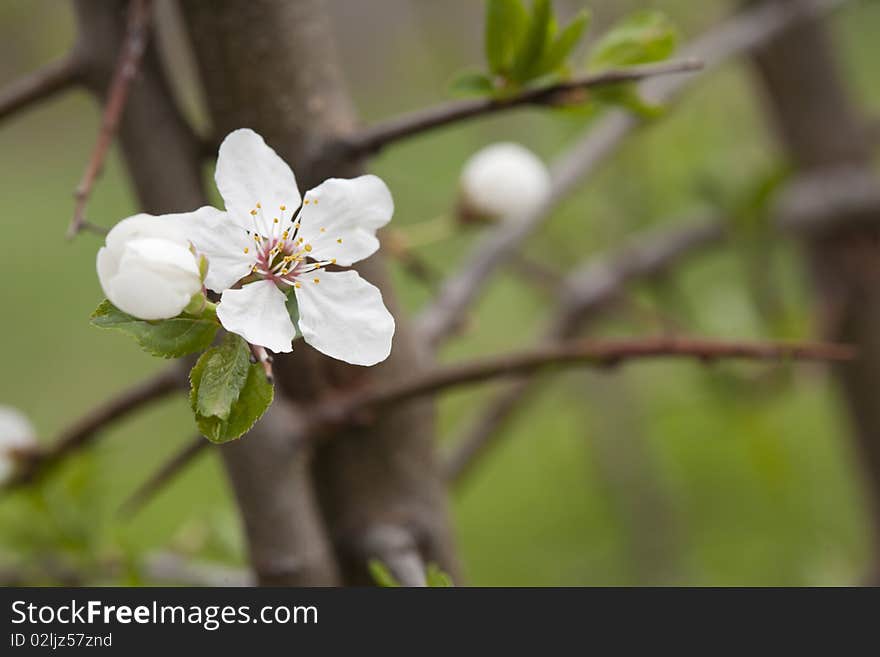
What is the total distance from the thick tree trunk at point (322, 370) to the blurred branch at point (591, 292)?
194 mm

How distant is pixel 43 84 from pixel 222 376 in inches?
8.4

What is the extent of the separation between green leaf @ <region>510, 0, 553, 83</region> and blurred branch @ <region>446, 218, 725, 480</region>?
34 cm

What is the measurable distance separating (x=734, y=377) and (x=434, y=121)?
53 centimetres

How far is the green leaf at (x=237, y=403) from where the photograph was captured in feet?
0.85

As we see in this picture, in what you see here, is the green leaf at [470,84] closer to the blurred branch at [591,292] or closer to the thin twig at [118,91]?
the thin twig at [118,91]

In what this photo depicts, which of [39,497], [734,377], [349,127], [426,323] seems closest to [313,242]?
[349,127]

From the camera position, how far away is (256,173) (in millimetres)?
276

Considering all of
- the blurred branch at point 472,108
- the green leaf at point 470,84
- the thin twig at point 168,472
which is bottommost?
the thin twig at point 168,472

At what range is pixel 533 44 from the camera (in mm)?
355

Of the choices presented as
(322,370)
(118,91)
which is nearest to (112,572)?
(322,370)

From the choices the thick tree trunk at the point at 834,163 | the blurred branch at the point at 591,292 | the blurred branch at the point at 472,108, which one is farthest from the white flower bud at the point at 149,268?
the thick tree trunk at the point at 834,163

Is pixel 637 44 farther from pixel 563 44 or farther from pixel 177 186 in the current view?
pixel 177 186

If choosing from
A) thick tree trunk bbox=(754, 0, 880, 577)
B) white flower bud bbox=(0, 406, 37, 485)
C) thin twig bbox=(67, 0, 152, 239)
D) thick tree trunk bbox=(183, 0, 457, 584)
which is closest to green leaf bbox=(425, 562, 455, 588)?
thick tree trunk bbox=(183, 0, 457, 584)
